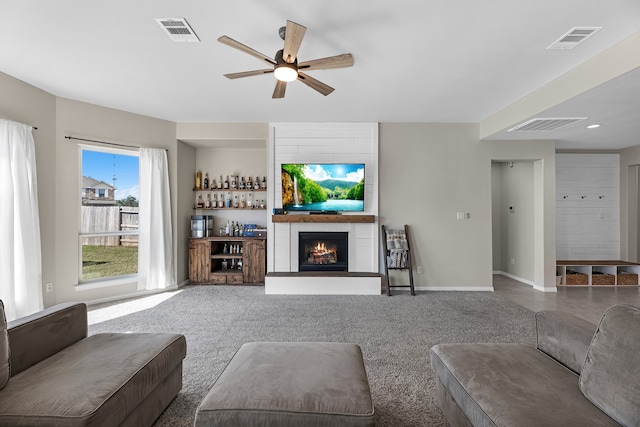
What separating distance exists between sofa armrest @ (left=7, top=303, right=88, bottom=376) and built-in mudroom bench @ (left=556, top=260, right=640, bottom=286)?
6420 millimetres

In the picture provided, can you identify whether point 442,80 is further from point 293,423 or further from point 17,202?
point 17,202

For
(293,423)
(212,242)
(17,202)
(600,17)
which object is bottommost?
(293,423)

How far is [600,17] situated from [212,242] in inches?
209

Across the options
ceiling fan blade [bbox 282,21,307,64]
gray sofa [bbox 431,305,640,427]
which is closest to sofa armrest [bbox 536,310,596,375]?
gray sofa [bbox 431,305,640,427]

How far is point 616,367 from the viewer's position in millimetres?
1174

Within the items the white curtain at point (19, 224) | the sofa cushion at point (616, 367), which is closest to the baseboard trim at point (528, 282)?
the sofa cushion at point (616, 367)

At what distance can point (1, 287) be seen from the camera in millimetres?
3049

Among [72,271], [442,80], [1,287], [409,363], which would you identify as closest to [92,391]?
[409,363]

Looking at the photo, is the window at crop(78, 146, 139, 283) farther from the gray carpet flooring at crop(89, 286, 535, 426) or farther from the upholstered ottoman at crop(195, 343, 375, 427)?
the upholstered ottoman at crop(195, 343, 375, 427)

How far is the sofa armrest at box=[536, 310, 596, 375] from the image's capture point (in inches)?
59.5

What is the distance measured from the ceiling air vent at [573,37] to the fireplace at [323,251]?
11.0 feet

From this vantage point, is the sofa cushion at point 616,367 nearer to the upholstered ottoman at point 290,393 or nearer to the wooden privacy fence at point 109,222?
the upholstered ottoman at point 290,393

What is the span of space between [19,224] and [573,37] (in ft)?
18.2

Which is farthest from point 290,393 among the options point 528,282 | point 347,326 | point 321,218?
point 528,282
